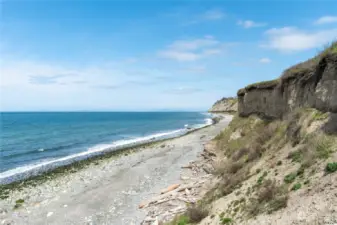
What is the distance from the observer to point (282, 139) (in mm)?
15008

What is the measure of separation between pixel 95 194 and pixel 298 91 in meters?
16.1

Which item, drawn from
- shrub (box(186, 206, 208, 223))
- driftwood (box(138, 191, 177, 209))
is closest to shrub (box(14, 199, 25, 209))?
driftwood (box(138, 191, 177, 209))

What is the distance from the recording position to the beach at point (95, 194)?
16.3 metres

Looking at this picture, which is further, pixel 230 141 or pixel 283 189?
pixel 230 141

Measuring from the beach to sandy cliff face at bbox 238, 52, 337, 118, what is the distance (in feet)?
30.9

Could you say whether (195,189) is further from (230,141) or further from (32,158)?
(32,158)

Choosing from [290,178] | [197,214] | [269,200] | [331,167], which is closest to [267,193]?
[269,200]

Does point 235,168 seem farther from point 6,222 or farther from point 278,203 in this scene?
point 6,222

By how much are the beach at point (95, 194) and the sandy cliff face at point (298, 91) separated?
371 inches

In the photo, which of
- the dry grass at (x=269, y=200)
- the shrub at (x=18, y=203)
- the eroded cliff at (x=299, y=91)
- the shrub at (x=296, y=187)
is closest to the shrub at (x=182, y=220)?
the dry grass at (x=269, y=200)

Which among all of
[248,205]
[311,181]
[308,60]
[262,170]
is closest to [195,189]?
[262,170]

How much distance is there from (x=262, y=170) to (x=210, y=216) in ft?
11.8

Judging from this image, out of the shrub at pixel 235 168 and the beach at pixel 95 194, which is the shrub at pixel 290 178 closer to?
the shrub at pixel 235 168

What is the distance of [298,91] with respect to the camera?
698 inches
